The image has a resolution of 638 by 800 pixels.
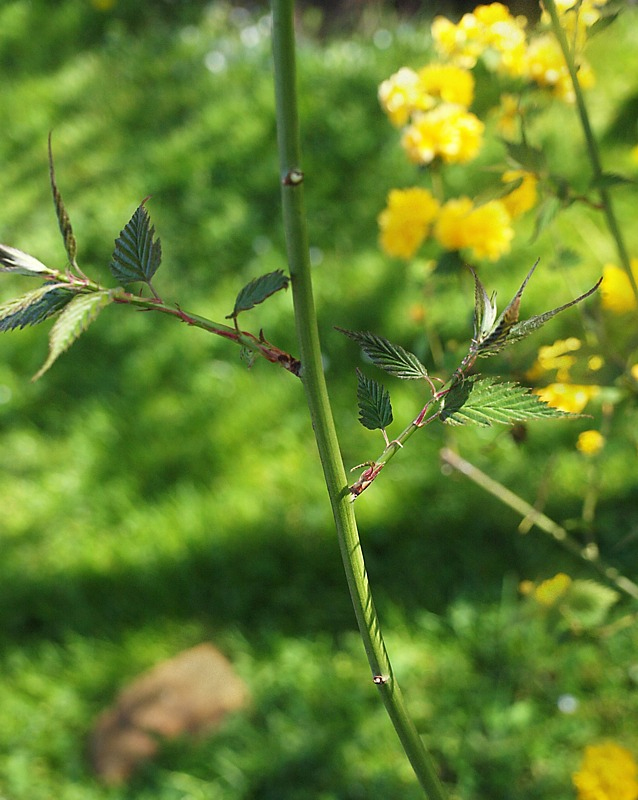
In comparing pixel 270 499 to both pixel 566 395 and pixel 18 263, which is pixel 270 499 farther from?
pixel 18 263

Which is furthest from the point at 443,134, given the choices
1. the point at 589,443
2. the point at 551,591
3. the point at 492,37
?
the point at 551,591

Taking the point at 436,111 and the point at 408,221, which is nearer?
the point at 436,111

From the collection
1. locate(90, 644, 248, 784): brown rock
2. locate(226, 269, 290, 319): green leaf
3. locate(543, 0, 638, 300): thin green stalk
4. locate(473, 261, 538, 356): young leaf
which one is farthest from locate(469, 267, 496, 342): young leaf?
locate(90, 644, 248, 784): brown rock

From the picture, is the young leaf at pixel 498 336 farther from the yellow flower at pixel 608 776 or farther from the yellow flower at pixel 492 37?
the yellow flower at pixel 608 776

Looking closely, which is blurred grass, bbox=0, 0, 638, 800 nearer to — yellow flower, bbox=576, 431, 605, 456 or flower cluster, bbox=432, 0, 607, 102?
yellow flower, bbox=576, 431, 605, 456

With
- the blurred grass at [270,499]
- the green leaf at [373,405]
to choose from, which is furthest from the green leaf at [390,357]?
the blurred grass at [270,499]
